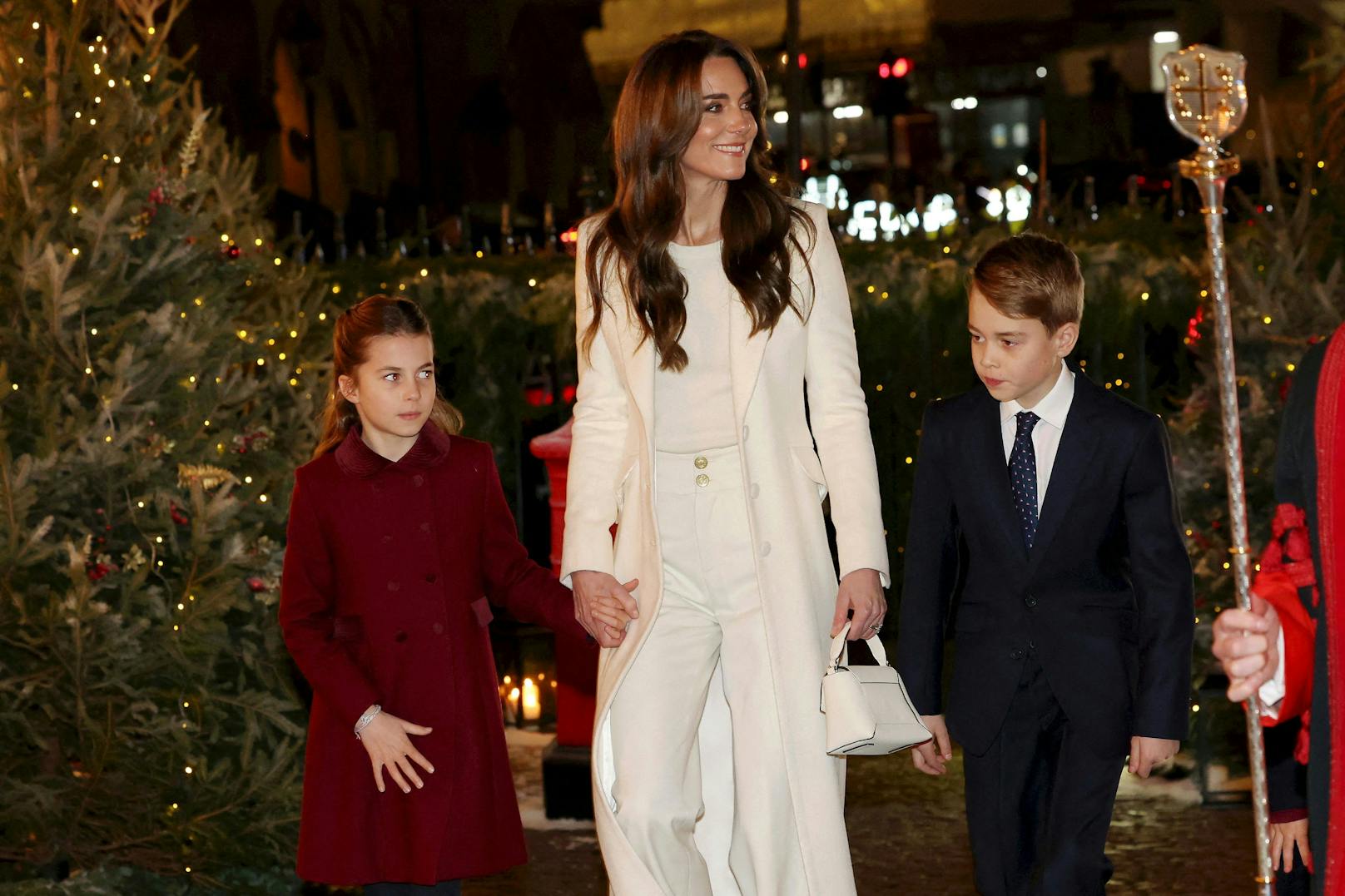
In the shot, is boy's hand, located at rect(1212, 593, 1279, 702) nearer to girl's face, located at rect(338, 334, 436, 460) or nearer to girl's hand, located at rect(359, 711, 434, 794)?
girl's hand, located at rect(359, 711, 434, 794)

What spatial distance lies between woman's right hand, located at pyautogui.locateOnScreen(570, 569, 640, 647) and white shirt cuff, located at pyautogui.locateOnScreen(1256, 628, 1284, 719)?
176cm

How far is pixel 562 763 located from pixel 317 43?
8909mm

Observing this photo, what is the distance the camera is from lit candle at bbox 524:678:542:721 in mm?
8303

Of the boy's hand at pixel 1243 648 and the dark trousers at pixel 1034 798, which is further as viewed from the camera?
the dark trousers at pixel 1034 798

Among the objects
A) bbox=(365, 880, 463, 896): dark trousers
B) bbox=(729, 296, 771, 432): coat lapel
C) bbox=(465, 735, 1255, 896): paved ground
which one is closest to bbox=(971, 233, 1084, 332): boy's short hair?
bbox=(729, 296, 771, 432): coat lapel

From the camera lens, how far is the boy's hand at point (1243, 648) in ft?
8.40

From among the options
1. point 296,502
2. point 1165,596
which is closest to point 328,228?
point 296,502

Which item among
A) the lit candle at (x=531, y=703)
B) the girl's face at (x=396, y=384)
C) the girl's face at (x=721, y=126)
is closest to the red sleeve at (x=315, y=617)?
the girl's face at (x=396, y=384)

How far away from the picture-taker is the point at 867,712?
13.1 ft

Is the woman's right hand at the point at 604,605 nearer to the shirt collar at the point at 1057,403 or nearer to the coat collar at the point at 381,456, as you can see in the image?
the coat collar at the point at 381,456

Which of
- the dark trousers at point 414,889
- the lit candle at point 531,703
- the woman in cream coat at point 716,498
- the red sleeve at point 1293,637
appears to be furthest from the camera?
the lit candle at point 531,703

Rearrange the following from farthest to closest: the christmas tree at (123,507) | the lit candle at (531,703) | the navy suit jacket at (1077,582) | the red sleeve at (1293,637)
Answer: the lit candle at (531,703), the christmas tree at (123,507), the navy suit jacket at (1077,582), the red sleeve at (1293,637)

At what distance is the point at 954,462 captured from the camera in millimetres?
4301

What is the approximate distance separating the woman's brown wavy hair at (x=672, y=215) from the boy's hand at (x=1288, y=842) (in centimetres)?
170
